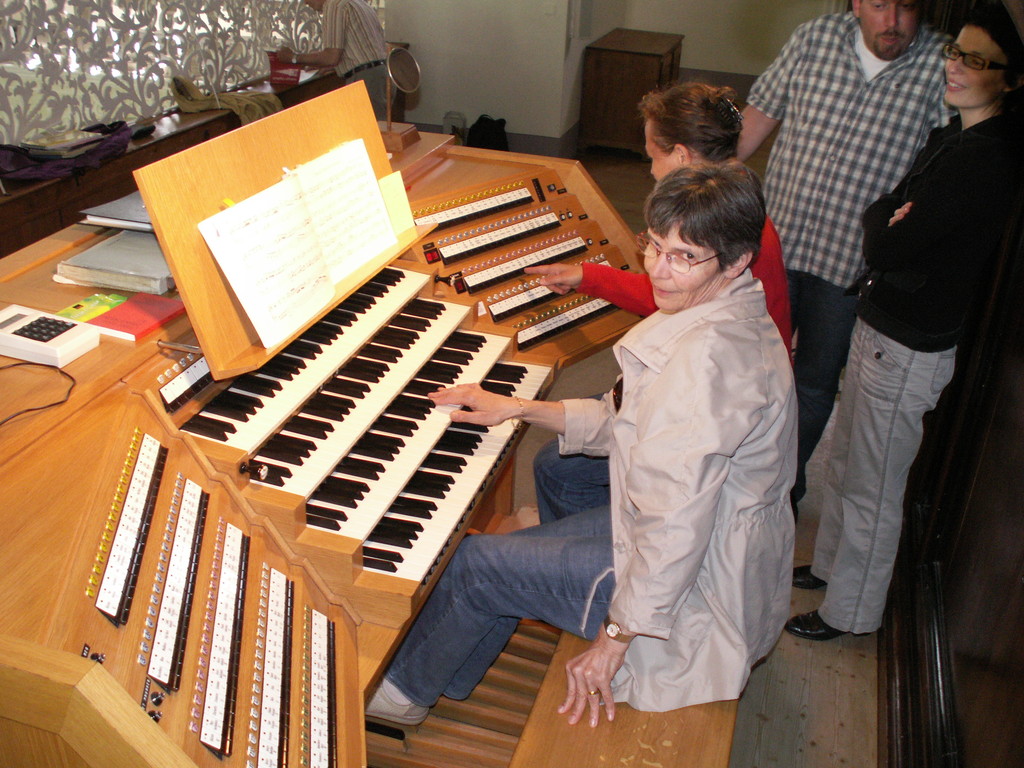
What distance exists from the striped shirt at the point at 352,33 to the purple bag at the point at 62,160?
2.19m

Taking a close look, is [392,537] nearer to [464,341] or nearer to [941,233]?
[464,341]

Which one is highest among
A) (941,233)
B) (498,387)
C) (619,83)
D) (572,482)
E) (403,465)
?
(941,233)

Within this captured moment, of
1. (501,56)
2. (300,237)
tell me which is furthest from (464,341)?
(501,56)

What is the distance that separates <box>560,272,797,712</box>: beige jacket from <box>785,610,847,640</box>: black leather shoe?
1064 mm

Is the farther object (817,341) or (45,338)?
(817,341)

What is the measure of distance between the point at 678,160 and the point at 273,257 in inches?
42.9

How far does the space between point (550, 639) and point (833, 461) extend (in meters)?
1.07

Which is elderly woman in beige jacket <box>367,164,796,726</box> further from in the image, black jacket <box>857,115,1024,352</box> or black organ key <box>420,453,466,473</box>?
black jacket <box>857,115,1024,352</box>

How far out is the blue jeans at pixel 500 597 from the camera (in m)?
1.93

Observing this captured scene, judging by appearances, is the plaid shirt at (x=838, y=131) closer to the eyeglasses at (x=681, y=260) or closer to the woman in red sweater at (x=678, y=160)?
the woman in red sweater at (x=678, y=160)

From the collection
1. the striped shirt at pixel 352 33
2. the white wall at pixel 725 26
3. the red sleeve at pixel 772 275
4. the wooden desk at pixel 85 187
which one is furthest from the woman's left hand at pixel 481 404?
the white wall at pixel 725 26

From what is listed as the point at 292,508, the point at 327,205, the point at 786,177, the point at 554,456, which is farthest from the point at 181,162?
the point at 786,177

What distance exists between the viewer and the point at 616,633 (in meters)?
1.75

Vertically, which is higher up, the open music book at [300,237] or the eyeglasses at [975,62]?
the eyeglasses at [975,62]
